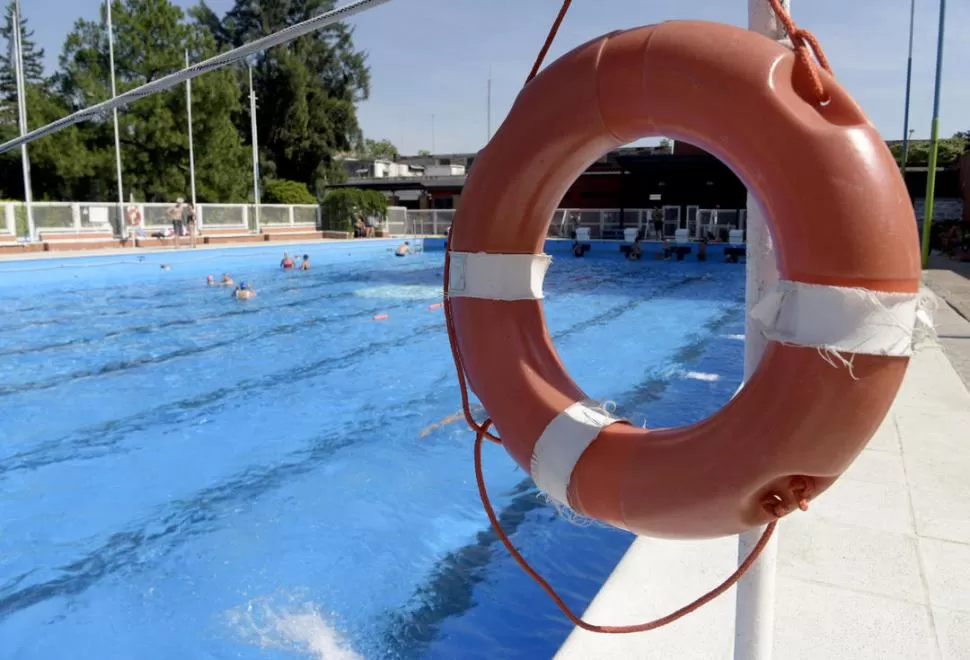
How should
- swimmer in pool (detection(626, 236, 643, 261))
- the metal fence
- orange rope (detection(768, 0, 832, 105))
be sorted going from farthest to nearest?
swimmer in pool (detection(626, 236, 643, 261))
the metal fence
orange rope (detection(768, 0, 832, 105))

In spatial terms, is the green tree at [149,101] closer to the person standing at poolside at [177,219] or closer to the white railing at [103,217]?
the white railing at [103,217]

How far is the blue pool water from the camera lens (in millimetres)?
3078

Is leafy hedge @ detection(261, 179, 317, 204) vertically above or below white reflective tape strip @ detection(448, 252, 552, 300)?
above

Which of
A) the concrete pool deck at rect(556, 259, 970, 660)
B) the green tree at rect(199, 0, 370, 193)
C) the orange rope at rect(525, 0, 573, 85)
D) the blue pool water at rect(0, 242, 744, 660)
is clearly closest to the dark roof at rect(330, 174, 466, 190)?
the green tree at rect(199, 0, 370, 193)

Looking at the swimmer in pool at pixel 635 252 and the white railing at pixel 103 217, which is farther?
the swimmer in pool at pixel 635 252

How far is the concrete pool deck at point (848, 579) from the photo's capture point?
210cm

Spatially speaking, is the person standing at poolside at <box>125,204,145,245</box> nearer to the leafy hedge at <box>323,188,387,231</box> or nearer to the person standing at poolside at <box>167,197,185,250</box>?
the person standing at poolside at <box>167,197,185,250</box>

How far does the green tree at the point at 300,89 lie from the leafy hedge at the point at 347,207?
41.3 feet

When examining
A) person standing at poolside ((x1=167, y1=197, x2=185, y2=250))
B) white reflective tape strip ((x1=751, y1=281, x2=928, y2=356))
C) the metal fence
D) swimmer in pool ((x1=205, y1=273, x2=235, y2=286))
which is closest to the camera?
white reflective tape strip ((x1=751, y1=281, x2=928, y2=356))

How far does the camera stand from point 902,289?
4.14 feet

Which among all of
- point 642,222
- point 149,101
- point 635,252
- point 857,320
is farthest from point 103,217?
point 857,320

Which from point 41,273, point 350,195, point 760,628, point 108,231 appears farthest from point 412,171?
point 760,628

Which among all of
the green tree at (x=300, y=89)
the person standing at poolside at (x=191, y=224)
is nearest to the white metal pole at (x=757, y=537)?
the person standing at poolside at (x=191, y=224)

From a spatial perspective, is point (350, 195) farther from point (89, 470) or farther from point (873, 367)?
point (873, 367)
